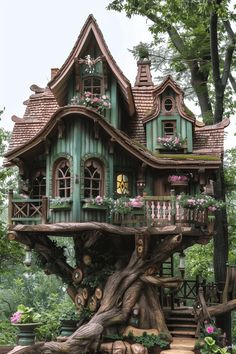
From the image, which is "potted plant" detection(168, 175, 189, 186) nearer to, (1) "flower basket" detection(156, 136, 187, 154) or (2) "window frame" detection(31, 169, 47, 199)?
(1) "flower basket" detection(156, 136, 187, 154)

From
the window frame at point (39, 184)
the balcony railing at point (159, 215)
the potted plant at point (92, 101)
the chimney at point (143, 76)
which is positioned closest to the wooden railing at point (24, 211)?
the window frame at point (39, 184)

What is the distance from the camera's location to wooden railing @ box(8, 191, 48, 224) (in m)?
17.2

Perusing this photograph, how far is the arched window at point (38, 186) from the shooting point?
18.7 m

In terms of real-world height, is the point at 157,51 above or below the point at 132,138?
above

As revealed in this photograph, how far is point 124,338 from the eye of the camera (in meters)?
16.5

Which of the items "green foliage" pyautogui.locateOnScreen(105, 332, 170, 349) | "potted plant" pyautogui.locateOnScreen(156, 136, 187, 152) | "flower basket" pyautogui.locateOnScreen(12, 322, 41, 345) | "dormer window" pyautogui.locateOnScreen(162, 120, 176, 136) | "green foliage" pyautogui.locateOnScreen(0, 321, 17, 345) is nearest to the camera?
"flower basket" pyautogui.locateOnScreen(12, 322, 41, 345)

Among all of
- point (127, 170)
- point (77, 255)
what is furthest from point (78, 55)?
point (77, 255)

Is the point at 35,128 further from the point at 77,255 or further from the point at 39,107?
the point at 77,255

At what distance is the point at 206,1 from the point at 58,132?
6116mm

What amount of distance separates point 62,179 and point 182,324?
20.8 feet

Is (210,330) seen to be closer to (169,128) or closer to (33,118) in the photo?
(169,128)

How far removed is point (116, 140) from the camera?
16812 millimetres

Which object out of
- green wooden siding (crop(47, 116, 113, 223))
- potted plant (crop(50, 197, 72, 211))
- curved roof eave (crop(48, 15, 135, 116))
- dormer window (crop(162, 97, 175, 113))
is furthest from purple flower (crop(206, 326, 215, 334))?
curved roof eave (crop(48, 15, 135, 116))

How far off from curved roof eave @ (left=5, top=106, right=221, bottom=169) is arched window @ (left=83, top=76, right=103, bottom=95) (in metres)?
2.22
